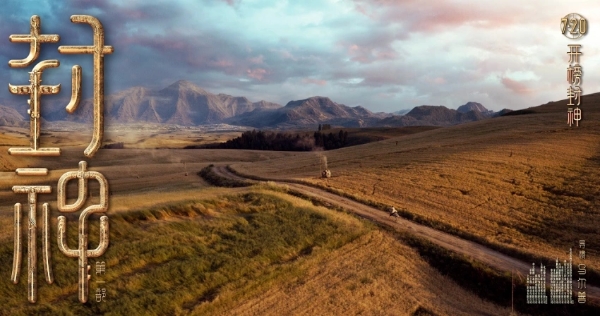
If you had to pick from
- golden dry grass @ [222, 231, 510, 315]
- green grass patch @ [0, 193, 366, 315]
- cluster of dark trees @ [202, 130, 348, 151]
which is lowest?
golden dry grass @ [222, 231, 510, 315]

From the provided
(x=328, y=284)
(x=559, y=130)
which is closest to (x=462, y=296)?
(x=328, y=284)

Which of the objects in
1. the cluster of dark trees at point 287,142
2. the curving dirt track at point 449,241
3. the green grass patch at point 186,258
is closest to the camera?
the green grass patch at point 186,258

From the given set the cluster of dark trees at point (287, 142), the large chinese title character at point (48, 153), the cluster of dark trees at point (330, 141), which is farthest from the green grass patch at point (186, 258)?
the cluster of dark trees at point (330, 141)

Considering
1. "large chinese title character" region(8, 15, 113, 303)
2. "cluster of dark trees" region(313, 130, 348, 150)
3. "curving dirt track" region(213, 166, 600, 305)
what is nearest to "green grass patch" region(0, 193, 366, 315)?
"large chinese title character" region(8, 15, 113, 303)

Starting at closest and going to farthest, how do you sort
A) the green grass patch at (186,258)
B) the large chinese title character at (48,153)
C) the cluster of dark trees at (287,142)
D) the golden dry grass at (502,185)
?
the large chinese title character at (48,153)
the green grass patch at (186,258)
the golden dry grass at (502,185)
the cluster of dark trees at (287,142)

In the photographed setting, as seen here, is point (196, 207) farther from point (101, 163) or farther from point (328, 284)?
point (101, 163)

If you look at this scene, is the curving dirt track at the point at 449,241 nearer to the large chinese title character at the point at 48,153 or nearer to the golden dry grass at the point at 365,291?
the golden dry grass at the point at 365,291

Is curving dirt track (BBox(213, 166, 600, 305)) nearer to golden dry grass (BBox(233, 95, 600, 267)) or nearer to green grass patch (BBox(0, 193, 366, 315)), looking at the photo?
golden dry grass (BBox(233, 95, 600, 267))

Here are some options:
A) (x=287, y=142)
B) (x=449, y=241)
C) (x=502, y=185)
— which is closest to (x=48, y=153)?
(x=449, y=241)
